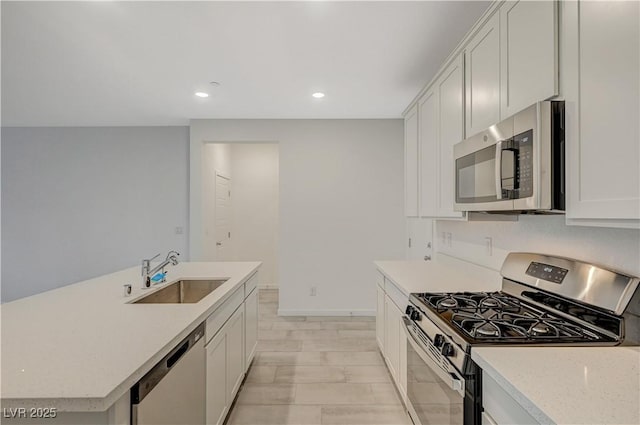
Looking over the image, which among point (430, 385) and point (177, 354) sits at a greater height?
point (177, 354)

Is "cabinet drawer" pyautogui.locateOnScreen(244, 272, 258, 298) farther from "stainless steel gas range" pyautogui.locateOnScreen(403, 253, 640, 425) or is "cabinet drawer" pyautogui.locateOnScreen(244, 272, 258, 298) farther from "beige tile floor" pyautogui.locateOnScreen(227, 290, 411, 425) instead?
"stainless steel gas range" pyautogui.locateOnScreen(403, 253, 640, 425)

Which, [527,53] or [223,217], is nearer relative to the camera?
[527,53]

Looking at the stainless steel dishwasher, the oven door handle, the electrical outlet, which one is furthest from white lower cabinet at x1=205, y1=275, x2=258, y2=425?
the electrical outlet

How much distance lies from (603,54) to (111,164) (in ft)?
17.0

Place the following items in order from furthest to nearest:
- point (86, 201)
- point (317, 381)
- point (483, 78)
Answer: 1. point (86, 201)
2. point (317, 381)
3. point (483, 78)

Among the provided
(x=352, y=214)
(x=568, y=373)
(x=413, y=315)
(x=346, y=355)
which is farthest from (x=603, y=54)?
(x=352, y=214)

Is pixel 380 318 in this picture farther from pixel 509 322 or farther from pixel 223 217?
pixel 223 217

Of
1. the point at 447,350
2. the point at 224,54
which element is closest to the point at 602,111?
the point at 447,350

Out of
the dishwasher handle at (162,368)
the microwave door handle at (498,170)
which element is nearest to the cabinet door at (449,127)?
the microwave door handle at (498,170)

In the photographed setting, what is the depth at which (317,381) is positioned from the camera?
8.16 feet

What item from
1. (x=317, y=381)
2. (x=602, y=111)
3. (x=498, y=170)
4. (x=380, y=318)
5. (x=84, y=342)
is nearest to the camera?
(x=602, y=111)

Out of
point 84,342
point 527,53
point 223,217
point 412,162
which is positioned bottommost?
point 84,342

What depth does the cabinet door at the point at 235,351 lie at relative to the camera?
195cm

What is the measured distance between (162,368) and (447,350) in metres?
1.07
